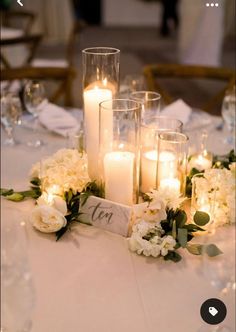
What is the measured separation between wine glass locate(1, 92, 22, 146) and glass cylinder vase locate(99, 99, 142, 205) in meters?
0.59

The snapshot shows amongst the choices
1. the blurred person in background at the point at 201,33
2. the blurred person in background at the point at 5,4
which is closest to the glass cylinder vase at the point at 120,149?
the blurred person in background at the point at 201,33

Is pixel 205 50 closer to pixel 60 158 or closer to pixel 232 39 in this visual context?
pixel 232 39

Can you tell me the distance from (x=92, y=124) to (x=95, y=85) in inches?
4.1

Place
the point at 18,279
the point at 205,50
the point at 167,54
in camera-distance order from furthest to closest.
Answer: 1. the point at 167,54
2. the point at 205,50
3. the point at 18,279

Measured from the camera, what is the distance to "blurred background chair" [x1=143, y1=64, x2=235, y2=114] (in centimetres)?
228

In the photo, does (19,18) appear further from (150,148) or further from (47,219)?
(47,219)

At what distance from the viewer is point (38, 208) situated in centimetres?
100

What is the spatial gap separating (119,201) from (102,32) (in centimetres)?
887

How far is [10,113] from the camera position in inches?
60.9

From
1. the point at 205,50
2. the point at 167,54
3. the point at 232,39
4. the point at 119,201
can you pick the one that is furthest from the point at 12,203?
the point at 232,39

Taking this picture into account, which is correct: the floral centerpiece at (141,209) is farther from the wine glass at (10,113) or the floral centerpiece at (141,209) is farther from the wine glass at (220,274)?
the wine glass at (10,113)

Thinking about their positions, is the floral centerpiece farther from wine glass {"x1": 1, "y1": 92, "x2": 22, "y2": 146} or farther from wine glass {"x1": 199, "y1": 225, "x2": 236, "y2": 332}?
wine glass {"x1": 1, "y1": 92, "x2": 22, "y2": 146}

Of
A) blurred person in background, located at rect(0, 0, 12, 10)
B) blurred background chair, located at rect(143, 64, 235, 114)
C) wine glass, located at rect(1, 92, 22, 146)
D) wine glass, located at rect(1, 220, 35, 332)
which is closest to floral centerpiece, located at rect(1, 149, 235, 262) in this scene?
wine glass, located at rect(1, 220, 35, 332)

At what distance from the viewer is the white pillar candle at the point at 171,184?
1025 mm
